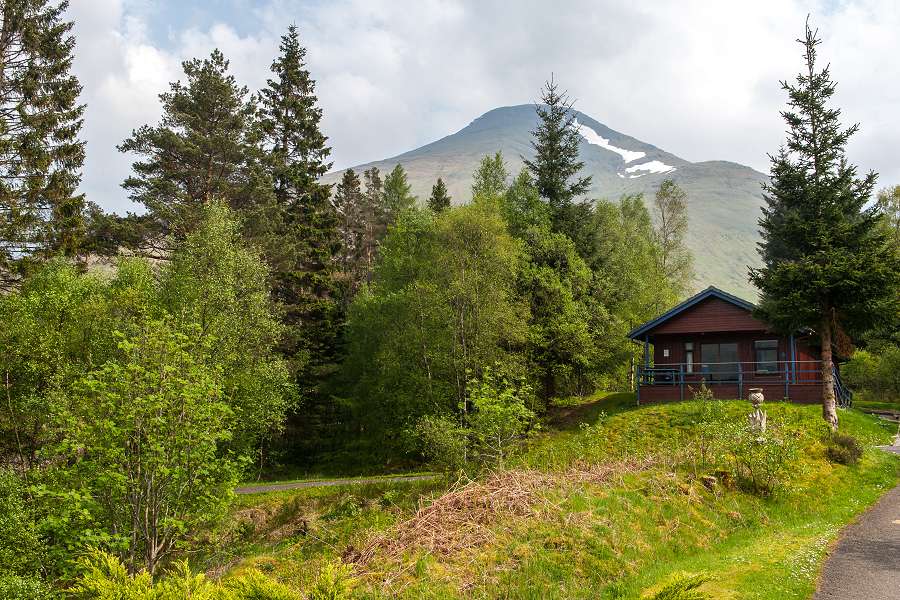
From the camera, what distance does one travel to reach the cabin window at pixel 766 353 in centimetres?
3322

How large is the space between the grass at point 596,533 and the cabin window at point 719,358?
12485 millimetres

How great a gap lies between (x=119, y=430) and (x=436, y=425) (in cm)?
986

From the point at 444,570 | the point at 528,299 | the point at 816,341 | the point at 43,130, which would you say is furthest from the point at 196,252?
the point at 816,341

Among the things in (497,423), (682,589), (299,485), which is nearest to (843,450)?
(497,423)

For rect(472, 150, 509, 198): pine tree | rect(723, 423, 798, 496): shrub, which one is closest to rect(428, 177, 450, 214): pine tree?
rect(472, 150, 509, 198): pine tree

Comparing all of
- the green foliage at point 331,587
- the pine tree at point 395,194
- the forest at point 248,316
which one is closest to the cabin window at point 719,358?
the forest at point 248,316

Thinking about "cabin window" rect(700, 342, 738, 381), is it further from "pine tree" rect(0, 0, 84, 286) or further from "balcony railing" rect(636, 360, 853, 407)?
"pine tree" rect(0, 0, 84, 286)

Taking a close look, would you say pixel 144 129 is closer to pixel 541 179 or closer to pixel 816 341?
pixel 541 179

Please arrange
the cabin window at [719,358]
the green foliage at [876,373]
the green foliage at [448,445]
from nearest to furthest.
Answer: the green foliage at [448,445], the cabin window at [719,358], the green foliage at [876,373]

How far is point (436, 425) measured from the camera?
66.2 feet

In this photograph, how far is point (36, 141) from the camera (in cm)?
2625

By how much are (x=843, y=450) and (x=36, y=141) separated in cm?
3455

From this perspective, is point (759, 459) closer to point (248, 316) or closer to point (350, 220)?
point (248, 316)

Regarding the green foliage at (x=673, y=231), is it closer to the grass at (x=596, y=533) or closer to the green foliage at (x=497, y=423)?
the grass at (x=596, y=533)
